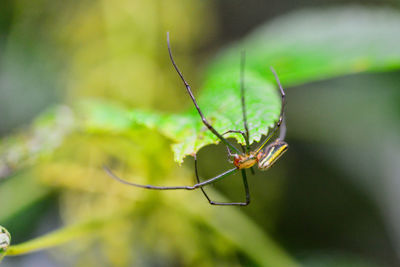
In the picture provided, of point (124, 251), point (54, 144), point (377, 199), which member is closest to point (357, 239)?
point (377, 199)

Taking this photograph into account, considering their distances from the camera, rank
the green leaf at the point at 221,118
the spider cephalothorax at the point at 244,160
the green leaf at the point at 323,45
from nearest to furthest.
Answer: the green leaf at the point at 221,118 < the spider cephalothorax at the point at 244,160 < the green leaf at the point at 323,45

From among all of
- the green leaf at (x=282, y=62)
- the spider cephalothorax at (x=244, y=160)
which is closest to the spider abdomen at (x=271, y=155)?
the spider cephalothorax at (x=244, y=160)

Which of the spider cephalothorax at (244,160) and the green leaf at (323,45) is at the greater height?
the green leaf at (323,45)

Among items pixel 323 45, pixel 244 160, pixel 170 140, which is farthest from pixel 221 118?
pixel 323 45

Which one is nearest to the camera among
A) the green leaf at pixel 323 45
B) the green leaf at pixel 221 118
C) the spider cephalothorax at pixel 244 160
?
the green leaf at pixel 221 118

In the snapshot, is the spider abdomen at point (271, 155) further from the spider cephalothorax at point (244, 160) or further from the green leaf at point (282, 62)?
the green leaf at point (282, 62)

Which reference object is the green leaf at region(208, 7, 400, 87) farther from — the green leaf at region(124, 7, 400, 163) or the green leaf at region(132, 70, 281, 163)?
the green leaf at region(132, 70, 281, 163)

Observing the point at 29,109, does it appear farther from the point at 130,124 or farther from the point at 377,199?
the point at 377,199

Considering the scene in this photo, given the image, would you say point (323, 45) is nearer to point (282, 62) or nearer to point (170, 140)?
point (282, 62)
